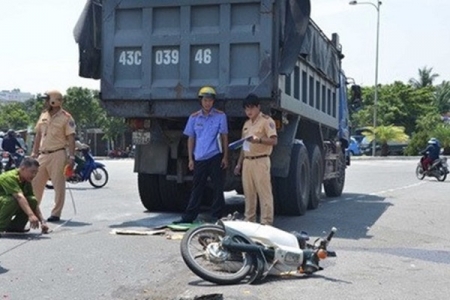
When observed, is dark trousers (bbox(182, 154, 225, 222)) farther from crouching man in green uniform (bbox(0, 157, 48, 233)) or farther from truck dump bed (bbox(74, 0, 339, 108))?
crouching man in green uniform (bbox(0, 157, 48, 233))

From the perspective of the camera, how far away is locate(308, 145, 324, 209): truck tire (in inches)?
474

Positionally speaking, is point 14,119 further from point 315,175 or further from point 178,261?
point 178,261

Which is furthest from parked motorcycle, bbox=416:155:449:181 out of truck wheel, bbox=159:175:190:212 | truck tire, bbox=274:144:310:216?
truck wheel, bbox=159:175:190:212

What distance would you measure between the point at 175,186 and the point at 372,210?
3.54m

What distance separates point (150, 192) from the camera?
11422 millimetres

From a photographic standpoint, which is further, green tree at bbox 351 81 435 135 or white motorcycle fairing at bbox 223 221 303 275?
green tree at bbox 351 81 435 135

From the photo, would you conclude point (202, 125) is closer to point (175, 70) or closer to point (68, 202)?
point (175, 70)

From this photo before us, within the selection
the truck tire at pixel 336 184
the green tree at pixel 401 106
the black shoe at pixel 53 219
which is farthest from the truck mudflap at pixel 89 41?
the green tree at pixel 401 106

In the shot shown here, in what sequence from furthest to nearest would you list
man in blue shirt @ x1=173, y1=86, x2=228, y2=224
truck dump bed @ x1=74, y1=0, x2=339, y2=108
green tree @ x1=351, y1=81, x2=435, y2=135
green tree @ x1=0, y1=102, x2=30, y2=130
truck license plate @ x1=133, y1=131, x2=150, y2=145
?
green tree @ x1=0, y1=102, x2=30, y2=130
green tree @ x1=351, y1=81, x2=435, y2=135
truck license plate @ x1=133, y1=131, x2=150, y2=145
truck dump bed @ x1=74, y1=0, x2=339, y2=108
man in blue shirt @ x1=173, y1=86, x2=228, y2=224

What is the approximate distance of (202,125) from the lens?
915 cm

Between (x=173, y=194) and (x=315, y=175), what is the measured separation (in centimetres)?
245

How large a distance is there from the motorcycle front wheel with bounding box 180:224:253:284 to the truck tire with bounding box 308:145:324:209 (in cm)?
572

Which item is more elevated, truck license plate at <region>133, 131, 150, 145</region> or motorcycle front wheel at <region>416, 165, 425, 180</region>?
truck license plate at <region>133, 131, 150, 145</region>

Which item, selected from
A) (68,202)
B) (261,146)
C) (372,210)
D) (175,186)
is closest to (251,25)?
(261,146)
